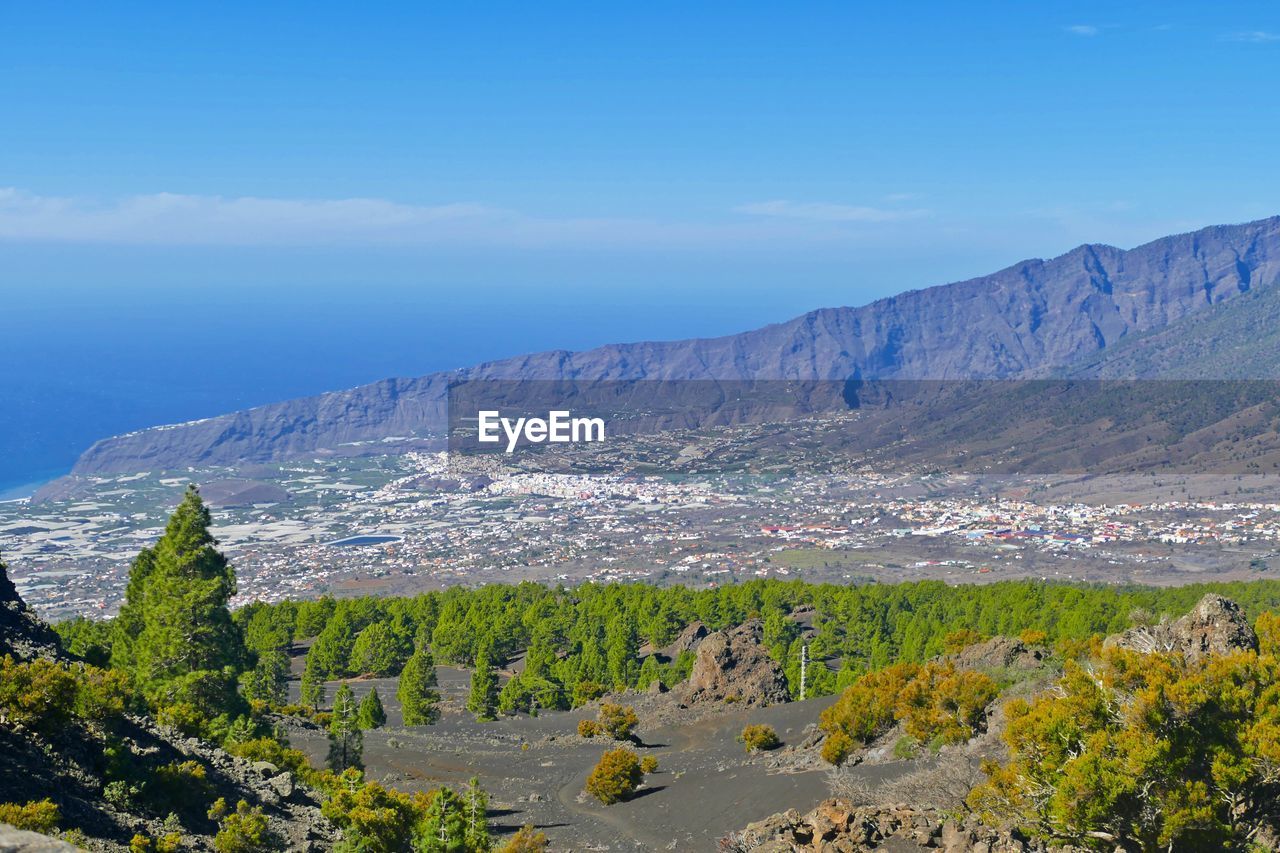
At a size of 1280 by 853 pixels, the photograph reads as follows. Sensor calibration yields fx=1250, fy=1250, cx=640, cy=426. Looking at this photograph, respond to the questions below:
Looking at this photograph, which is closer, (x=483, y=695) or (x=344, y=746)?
(x=344, y=746)

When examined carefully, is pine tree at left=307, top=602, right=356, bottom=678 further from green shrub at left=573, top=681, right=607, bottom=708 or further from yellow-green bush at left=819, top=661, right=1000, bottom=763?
yellow-green bush at left=819, top=661, right=1000, bottom=763

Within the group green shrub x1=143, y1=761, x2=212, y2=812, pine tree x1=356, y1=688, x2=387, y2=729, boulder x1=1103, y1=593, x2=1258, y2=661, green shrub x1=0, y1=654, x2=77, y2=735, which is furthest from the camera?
pine tree x1=356, y1=688, x2=387, y2=729

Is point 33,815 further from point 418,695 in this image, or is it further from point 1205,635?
point 418,695

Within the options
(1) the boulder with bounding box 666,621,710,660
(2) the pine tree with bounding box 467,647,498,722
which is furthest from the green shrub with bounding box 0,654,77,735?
(1) the boulder with bounding box 666,621,710,660

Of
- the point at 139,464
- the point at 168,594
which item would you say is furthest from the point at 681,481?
the point at 168,594

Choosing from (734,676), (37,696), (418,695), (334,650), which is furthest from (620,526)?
(37,696)

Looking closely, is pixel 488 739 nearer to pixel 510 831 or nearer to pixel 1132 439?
pixel 510 831

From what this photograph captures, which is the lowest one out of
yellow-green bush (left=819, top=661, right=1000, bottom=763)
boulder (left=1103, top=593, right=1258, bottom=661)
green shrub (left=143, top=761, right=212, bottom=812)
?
yellow-green bush (left=819, top=661, right=1000, bottom=763)
